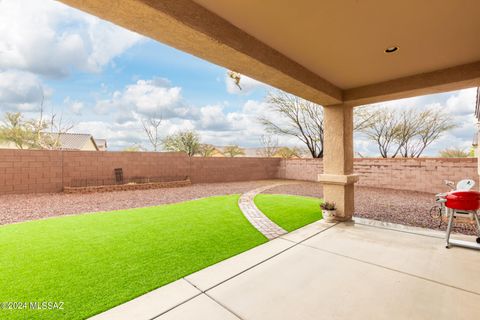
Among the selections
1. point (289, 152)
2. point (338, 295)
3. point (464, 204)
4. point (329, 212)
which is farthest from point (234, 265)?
point (289, 152)

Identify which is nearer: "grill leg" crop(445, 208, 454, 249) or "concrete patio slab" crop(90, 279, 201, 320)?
"concrete patio slab" crop(90, 279, 201, 320)

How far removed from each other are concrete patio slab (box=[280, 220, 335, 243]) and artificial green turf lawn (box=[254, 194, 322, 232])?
14cm

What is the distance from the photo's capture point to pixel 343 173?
13.3ft

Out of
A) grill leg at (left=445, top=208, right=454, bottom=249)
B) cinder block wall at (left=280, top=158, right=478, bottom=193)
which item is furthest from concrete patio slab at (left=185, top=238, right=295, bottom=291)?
cinder block wall at (left=280, top=158, right=478, bottom=193)

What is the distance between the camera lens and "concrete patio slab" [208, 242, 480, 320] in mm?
1650

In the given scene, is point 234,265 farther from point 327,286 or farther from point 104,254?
point 104,254

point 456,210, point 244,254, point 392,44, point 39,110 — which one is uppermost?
point 39,110

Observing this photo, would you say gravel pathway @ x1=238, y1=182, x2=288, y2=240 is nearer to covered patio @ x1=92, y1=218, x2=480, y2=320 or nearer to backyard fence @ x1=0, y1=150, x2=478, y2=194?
covered patio @ x1=92, y1=218, x2=480, y2=320

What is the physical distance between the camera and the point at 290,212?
4820 millimetres

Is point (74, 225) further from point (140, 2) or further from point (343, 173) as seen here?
point (343, 173)

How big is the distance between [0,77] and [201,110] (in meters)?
16.4

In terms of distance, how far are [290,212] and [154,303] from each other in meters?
3.58

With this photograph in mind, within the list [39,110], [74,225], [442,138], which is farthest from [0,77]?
[442,138]

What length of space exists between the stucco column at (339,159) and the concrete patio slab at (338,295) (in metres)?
1.86
